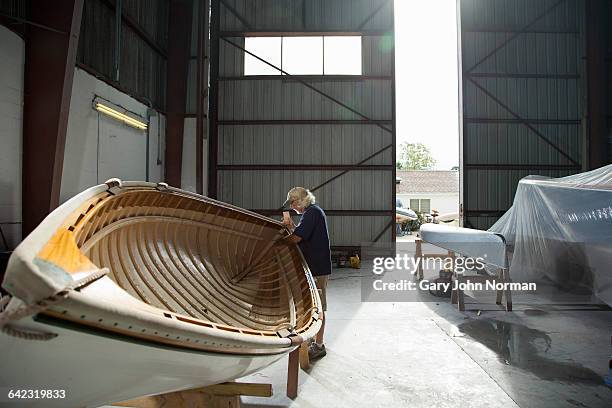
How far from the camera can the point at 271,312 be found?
3115 millimetres

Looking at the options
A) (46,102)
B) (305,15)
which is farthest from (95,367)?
(305,15)

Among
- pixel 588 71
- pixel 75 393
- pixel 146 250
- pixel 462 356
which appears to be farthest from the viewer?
pixel 588 71

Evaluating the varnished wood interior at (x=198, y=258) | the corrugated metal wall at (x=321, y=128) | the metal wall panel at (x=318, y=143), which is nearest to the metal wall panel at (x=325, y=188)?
the corrugated metal wall at (x=321, y=128)

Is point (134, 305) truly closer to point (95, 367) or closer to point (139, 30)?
point (95, 367)

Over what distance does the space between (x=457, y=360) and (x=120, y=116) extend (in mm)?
7079

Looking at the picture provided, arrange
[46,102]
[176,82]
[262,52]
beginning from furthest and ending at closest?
[262,52]
[176,82]
[46,102]

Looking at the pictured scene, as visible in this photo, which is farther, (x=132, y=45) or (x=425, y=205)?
(x=425, y=205)

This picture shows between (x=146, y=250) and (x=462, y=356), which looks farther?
(x=462, y=356)

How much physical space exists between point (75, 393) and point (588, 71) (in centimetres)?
1206

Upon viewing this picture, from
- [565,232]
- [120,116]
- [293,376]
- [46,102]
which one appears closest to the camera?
[293,376]

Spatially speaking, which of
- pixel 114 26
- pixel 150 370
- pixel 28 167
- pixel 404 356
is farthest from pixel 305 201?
pixel 114 26

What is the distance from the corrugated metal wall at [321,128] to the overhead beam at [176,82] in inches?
36.7

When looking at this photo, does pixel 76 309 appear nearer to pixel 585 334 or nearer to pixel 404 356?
pixel 404 356

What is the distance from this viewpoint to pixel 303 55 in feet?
34.0
